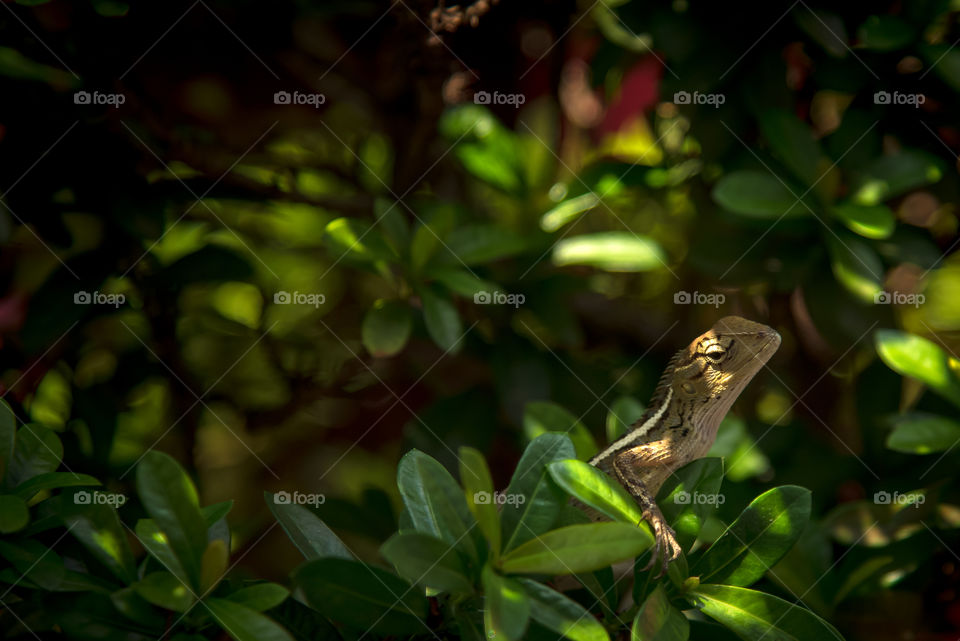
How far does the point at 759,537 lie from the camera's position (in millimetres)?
1012

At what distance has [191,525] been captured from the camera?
92 centimetres

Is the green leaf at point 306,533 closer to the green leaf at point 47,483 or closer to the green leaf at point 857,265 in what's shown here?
the green leaf at point 47,483

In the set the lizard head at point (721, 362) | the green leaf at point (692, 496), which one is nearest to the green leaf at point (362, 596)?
the green leaf at point (692, 496)

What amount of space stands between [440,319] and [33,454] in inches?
26.7

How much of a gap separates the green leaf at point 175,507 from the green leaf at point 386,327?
555mm

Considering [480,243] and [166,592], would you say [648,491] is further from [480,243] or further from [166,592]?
[166,592]

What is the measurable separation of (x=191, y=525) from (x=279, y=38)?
4.57 ft

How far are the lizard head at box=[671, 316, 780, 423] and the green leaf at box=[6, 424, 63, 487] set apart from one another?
3.19 feet

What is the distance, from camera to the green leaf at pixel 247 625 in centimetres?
86

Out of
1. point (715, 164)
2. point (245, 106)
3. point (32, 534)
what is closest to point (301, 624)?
point (32, 534)

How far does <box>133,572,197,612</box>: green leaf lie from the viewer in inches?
33.6

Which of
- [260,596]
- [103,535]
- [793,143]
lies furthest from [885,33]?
[103,535]

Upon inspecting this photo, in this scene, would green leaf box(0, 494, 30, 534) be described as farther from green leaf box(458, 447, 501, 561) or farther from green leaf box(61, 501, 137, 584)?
green leaf box(458, 447, 501, 561)

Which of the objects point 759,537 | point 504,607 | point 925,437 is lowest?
point 925,437
